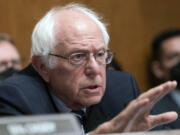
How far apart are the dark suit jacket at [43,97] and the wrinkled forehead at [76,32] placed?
0.21 metres

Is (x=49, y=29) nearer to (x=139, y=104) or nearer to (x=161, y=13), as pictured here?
(x=139, y=104)

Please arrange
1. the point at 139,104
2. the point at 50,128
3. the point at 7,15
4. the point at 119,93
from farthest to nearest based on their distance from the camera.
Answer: the point at 7,15 → the point at 119,93 → the point at 139,104 → the point at 50,128

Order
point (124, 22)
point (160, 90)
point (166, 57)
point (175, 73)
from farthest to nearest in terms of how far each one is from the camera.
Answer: point (124, 22)
point (166, 57)
point (175, 73)
point (160, 90)

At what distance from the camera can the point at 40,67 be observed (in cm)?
170

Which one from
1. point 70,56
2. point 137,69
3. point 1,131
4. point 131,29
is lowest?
point 137,69

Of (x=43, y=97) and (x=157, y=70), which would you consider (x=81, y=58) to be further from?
(x=157, y=70)

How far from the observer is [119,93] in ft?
5.84

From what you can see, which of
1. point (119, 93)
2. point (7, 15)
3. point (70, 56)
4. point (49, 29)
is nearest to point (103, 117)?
point (119, 93)

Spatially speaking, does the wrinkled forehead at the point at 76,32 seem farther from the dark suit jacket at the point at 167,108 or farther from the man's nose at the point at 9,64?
the man's nose at the point at 9,64

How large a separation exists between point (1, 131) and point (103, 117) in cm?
95

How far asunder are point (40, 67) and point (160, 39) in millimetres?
1786

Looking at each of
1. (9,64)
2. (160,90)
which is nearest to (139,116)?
(160,90)

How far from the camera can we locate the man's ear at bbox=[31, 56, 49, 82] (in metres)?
1.68

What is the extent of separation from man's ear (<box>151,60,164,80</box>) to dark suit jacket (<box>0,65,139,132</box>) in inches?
55.3
